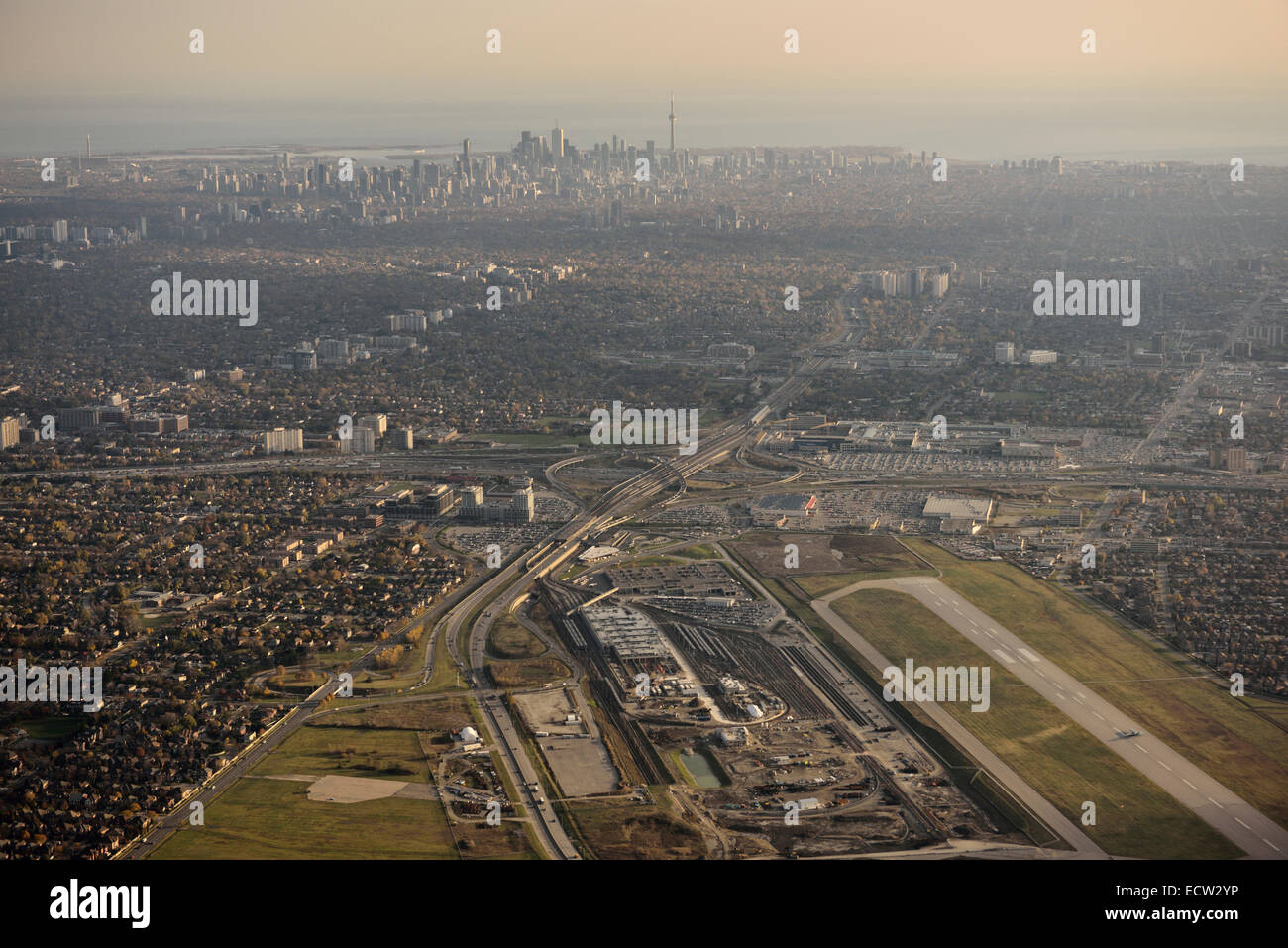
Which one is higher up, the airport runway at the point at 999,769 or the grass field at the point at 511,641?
the grass field at the point at 511,641

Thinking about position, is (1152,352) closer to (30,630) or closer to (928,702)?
(928,702)

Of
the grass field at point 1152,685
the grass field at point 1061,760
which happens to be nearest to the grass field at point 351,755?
the grass field at point 1061,760

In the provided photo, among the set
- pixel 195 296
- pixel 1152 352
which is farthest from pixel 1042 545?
pixel 195 296

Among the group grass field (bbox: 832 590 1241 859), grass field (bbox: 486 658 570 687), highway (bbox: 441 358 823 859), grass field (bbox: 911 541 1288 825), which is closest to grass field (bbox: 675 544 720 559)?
highway (bbox: 441 358 823 859)

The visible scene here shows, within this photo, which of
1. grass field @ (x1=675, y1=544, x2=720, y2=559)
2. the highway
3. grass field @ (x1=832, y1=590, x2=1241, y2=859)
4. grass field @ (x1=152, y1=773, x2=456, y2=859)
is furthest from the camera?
grass field @ (x1=675, y1=544, x2=720, y2=559)

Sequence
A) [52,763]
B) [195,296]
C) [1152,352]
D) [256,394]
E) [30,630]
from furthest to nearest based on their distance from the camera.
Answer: [195,296], [1152,352], [256,394], [30,630], [52,763]

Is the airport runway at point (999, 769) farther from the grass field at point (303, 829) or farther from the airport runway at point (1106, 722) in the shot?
the grass field at point (303, 829)

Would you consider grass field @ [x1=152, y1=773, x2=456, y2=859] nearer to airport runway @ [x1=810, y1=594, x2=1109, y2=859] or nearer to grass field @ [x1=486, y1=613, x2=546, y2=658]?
grass field @ [x1=486, y1=613, x2=546, y2=658]
